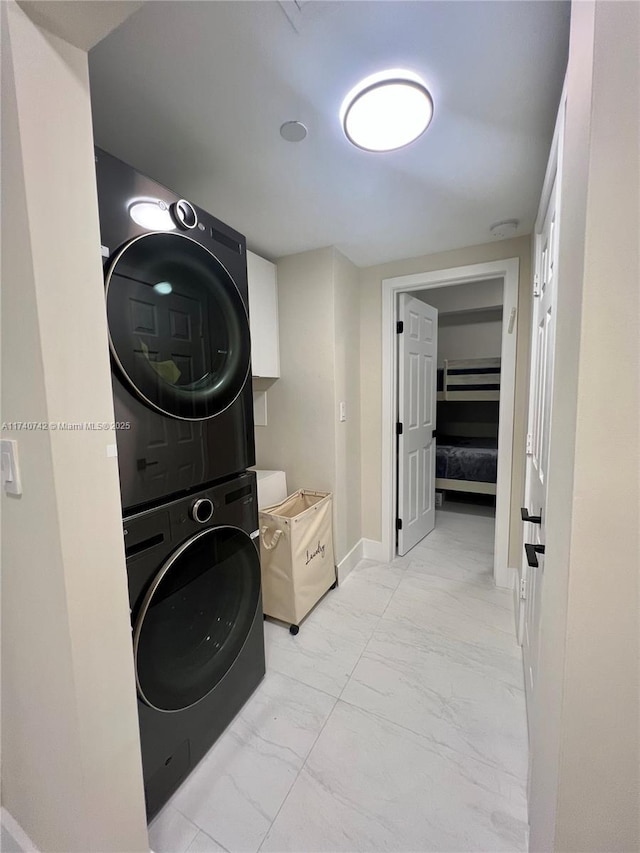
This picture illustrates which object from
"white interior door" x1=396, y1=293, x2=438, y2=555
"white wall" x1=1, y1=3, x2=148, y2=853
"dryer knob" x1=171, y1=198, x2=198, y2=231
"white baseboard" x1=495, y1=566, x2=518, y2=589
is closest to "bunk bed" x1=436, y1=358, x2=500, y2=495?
"white interior door" x1=396, y1=293, x2=438, y2=555

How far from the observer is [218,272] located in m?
1.21

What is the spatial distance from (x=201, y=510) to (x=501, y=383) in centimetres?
197

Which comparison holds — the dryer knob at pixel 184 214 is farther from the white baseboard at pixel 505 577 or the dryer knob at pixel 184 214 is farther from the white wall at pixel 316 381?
the white baseboard at pixel 505 577

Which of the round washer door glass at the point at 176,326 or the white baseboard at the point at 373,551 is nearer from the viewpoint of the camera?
the round washer door glass at the point at 176,326

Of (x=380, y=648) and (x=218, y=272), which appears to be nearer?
(x=218, y=272)

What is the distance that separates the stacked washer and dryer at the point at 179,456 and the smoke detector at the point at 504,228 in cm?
→ 145

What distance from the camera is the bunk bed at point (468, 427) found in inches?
137

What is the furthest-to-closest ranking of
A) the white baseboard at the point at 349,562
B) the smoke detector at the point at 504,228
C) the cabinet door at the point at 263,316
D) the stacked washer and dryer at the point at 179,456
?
the white baseboard at the point at 349,562
the cabinet door at the point at 263,316
the smoke detector at the point at 504,228
the stacked washer and dryer at the point at 179,456

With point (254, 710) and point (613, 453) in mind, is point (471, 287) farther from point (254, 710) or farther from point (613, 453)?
point (254, 710)

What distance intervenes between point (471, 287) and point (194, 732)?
13.3 ft

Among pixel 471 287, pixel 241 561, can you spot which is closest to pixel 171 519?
pixel 241 561

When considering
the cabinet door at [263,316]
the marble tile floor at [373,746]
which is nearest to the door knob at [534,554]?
the marble tile floor at [373,746]

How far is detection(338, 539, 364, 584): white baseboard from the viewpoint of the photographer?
2.35 metres

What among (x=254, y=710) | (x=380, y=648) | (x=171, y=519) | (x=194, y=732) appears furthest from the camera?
(x=380, y=648)
